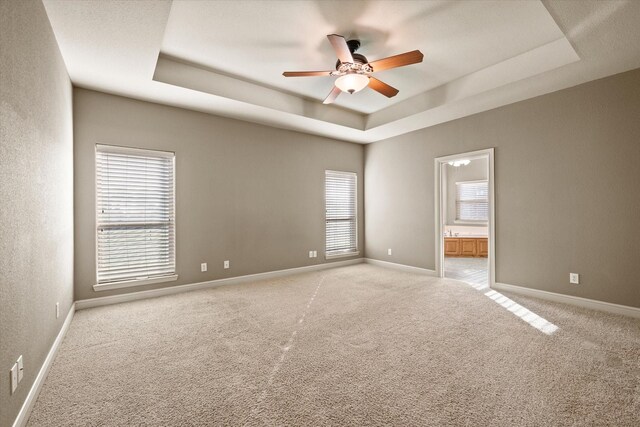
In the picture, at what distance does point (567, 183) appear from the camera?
3703 millimetres

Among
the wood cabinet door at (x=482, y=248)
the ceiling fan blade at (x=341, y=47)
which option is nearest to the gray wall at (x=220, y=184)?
the ceiling fan blade at (x=341, y=47)

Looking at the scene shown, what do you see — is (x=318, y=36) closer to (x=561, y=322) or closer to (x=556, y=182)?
(x=556, y=182)

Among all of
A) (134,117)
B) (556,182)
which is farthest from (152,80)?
(556,182)

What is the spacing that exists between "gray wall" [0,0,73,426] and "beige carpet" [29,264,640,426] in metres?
0.43

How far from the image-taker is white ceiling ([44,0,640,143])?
2453 mm

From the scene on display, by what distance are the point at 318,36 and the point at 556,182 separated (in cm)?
355

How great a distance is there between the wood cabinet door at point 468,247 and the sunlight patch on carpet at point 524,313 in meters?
3.57

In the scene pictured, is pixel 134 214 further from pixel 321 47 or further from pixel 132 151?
pixel 321 47

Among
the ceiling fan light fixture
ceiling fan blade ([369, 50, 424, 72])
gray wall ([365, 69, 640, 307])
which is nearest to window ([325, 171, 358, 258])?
gray wall ([365, 69, 640, 307])

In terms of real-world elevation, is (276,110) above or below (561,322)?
above

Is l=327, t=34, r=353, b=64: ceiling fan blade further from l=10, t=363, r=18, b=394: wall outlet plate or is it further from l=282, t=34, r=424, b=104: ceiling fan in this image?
l=10, t=363, r=18, b=394: wall outlet plate

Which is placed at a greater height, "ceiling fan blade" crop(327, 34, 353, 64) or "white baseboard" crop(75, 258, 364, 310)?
"ceiling fan blade" crop(327, 34, 353, 64)

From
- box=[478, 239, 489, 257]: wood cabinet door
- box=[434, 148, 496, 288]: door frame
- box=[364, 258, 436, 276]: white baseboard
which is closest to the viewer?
box=[434, 148, 496, 288]: door frame

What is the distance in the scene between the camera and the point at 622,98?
129 inches
